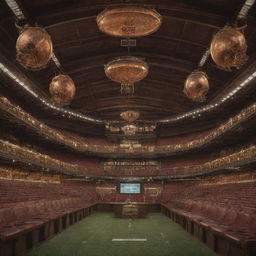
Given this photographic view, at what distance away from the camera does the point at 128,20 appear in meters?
6.37

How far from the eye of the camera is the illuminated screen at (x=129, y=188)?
85.6ft

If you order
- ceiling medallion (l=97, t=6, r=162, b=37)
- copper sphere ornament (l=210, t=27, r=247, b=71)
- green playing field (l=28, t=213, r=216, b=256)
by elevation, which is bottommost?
green playing field (l=28, t=213, r=216, b=256)

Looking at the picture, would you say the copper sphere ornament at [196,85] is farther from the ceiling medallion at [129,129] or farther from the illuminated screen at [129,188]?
the illuminated screen at [129,188]

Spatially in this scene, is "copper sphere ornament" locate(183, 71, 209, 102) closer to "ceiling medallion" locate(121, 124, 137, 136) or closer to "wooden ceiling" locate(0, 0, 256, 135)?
"wooden ceiling" locate(0, 0, 256, 135)

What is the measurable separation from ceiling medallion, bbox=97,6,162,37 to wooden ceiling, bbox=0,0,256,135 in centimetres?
45

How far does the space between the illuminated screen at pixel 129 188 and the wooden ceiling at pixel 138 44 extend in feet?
29.0

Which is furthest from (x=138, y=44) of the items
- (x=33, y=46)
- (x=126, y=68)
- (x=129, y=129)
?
(x=129, y=129)

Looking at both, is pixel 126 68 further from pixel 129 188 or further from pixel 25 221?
pixel 129 188

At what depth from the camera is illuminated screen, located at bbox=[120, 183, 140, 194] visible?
26094mm

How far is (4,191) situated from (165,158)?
17449mm

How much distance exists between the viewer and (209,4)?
30.2 feet

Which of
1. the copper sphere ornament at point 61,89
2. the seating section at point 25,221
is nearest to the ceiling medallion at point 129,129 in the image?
the seating section at point 25,221

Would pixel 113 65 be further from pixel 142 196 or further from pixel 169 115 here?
pixel 142 196

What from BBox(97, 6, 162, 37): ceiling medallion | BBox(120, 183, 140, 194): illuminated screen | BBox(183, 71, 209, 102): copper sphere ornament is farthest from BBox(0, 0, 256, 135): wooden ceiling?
BBox(120, 183, 140, 194): illuminated screen
